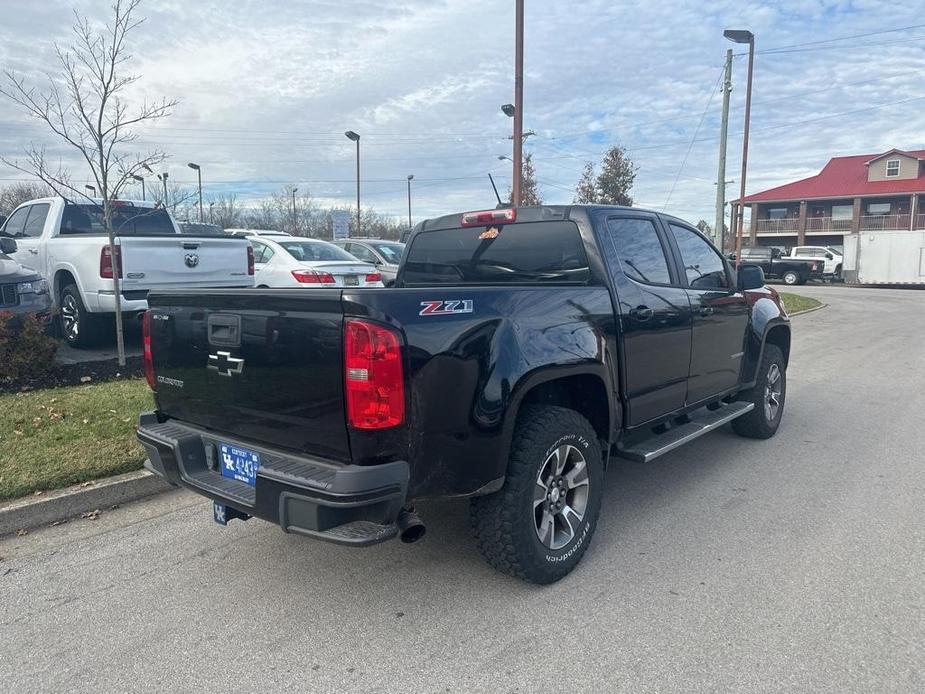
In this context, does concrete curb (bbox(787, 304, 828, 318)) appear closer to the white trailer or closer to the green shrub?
the white trailer

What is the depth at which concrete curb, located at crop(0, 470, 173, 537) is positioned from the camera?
4121 mm

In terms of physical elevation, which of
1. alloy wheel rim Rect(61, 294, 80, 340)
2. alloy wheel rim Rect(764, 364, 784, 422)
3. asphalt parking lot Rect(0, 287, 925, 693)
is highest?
alloy wheel rim Rect(61, 294, 80, 340)

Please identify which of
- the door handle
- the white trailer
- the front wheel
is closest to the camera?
the front wheel

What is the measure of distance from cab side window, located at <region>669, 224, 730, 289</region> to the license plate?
128 inches

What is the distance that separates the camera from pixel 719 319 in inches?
200

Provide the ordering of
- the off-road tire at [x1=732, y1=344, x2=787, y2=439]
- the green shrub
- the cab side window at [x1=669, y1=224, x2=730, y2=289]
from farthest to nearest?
the green shrub < the off-road tire at [x1=732, y1=344, x2=787, y2=439] < the cab side window at [x1=669, y1=224, x2=730, y2=289]

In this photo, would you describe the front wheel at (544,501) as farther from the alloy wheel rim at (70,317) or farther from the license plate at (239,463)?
the alloy wheel rim at (70,317)

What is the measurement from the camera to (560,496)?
3.54 meters

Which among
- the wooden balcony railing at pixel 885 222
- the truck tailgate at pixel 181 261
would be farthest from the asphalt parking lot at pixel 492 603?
the wooden balcony railing at pixel 885 222

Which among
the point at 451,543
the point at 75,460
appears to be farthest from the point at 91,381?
the point at 451,543

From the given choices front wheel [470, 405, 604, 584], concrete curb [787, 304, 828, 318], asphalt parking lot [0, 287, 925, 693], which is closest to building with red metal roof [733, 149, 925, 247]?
concrete curb [787, 304, 828, 318]

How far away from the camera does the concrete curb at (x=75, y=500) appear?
162 inches

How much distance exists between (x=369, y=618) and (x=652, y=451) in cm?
194

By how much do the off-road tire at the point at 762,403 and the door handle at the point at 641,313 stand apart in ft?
6.94
